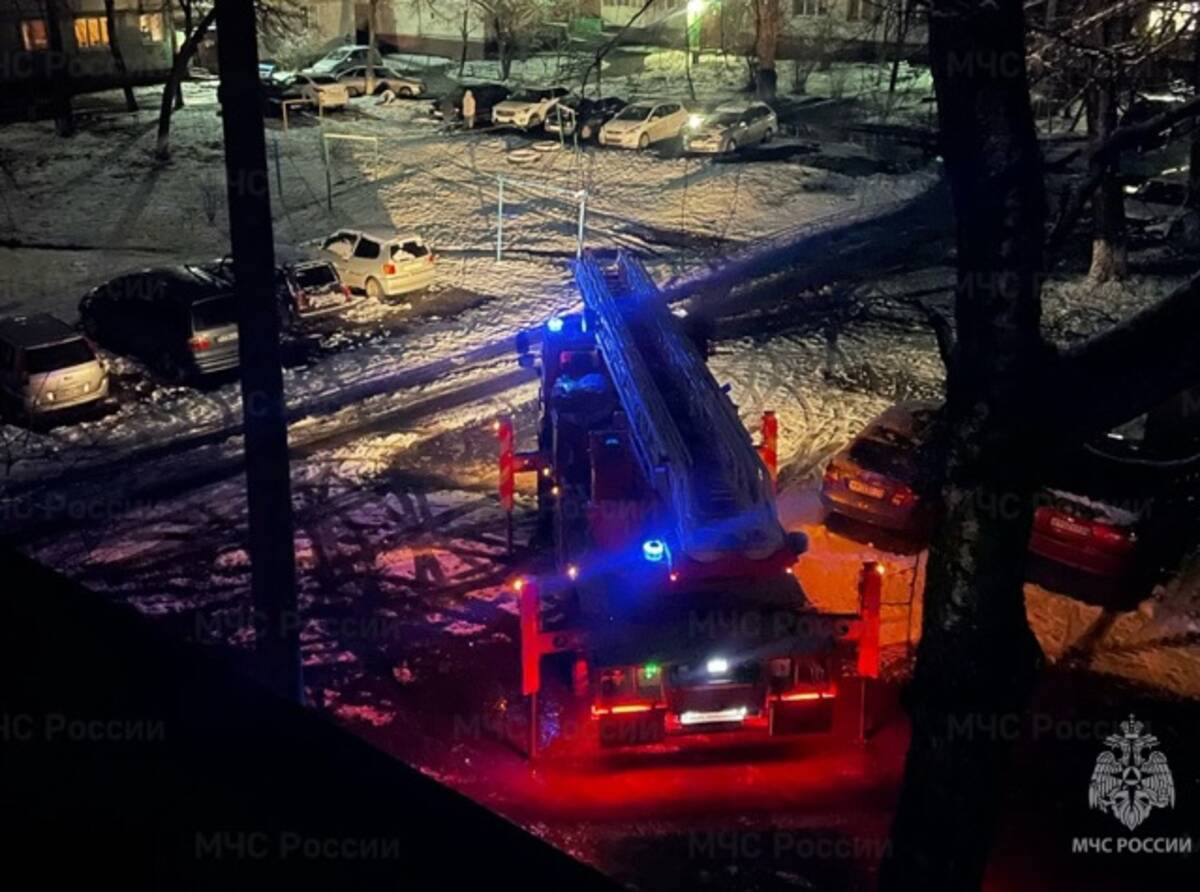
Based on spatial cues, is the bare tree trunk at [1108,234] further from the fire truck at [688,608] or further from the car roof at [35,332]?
the car roof at [35,332]

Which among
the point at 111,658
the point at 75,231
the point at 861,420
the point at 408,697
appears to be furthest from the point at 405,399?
the point at 111,658

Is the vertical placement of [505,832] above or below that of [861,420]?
above

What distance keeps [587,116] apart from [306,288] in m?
16.9

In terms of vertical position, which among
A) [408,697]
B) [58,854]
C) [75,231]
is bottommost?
[408,697]

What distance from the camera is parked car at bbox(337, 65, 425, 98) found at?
4003 cm

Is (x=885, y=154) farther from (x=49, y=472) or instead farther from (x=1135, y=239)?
(x=49, y=472)

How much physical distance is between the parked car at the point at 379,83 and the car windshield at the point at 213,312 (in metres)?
24.1

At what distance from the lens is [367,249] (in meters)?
21.5

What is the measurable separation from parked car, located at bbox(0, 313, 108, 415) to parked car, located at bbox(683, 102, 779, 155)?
20091 millimetres

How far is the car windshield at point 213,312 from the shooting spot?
17.3m

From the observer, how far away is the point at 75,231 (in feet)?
82.4

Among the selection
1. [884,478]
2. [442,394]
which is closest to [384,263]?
[442,394]

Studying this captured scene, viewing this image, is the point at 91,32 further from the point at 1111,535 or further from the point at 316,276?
the point at 1111,535

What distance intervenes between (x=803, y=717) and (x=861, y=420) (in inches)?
301
